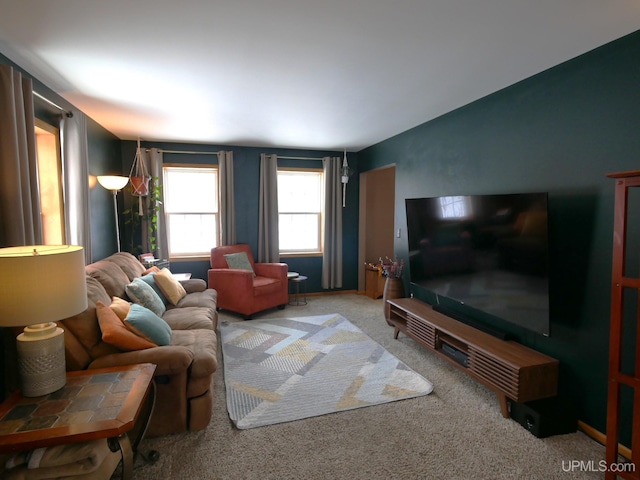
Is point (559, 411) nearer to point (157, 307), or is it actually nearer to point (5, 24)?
point (157, 307)

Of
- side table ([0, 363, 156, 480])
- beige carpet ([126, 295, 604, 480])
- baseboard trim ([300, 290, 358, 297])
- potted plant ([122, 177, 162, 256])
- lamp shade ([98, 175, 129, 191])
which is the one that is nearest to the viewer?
side table ([0, 363, 156, 480])

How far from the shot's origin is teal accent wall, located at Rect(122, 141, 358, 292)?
509cm

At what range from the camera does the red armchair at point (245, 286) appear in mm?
4441

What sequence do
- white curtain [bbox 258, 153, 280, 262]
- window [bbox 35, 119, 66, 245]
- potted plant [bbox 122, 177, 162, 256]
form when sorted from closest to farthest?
window [bbox 35, 119, 66, 245]
potted plant [bbox 122, 177, 162, 256]
white curtain [bbox 258, 153, 280, 262]

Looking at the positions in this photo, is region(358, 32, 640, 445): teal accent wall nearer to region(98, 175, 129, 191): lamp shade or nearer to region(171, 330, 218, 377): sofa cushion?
region(171, 330, 218, 377): sofa cushion

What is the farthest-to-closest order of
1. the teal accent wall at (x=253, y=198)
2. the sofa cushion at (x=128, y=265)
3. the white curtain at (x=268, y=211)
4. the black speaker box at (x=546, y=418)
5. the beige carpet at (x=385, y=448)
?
1. the white curtain at (x=268, y=211)
2. the teal accent wall at (x=253, y=198)
3. the sofa cushion at (x=128, y=265)
4. the black speaker box at (x=546, y=418)
5. the beige carpet at (x=385, y=448)

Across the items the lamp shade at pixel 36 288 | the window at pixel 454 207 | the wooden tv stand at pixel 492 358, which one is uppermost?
the window at pixel 454 207

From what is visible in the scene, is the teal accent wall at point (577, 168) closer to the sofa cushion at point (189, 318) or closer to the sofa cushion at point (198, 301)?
the sofa cushion at point (189, 318)

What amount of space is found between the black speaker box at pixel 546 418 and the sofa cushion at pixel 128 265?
3.49 metres

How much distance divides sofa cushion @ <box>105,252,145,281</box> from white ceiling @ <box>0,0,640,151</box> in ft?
4.88

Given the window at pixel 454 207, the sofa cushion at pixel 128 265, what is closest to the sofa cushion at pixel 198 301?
the sofa cushion at pixel 128 265

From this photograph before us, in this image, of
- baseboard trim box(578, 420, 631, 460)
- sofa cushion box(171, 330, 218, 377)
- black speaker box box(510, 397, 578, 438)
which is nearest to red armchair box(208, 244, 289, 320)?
sofa cushion box(171, 330, 218, 377)

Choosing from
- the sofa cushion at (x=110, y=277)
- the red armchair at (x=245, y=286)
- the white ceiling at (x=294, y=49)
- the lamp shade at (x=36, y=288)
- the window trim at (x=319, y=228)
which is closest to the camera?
the lamp shade at (x=36, y=288)

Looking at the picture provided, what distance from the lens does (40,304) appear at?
148cm
